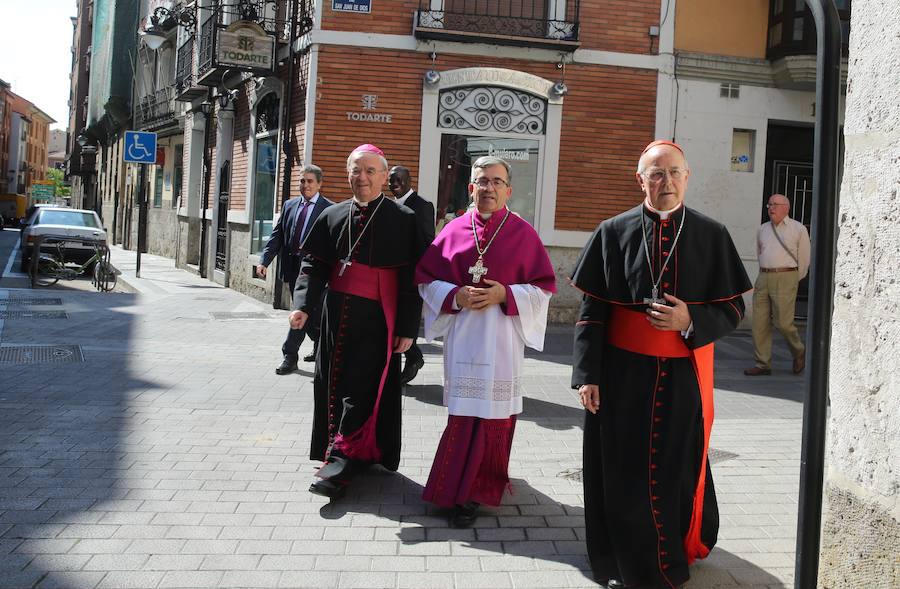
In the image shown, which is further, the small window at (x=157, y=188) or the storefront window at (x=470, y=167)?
the small window at (x=157, y=188)

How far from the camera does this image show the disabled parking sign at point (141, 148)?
18703mm

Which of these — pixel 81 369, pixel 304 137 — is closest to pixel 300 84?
pixel 304 137

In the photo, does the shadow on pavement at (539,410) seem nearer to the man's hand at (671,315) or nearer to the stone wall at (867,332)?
the man's hand at (671,315)

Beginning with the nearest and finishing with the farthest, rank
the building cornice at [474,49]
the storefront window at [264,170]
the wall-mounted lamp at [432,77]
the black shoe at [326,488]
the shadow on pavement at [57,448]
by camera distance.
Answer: the shadow on pavement at [57,448], the black shoe at [326,488], the wall-mounted lamp at [432,77], the building cornice at [474,49], the storefront window at [264,170]

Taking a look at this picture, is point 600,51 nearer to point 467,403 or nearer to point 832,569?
point 467,403

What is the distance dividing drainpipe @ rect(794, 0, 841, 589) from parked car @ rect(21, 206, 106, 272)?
54.9 ft

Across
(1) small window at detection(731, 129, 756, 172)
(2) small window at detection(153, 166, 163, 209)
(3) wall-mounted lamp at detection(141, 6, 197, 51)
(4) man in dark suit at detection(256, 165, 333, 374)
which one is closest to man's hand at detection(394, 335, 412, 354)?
(4) man in dark suit at detection(256, 165, 333, 374)

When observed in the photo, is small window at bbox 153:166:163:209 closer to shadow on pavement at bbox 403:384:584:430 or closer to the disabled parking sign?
the disabled parking sign

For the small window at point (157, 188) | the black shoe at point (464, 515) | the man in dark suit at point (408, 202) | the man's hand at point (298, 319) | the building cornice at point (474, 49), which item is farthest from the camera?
the small window at point (157, 188)

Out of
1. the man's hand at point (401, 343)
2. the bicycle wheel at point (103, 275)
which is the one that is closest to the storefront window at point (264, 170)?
the bicycle wheel at point (103, 275)

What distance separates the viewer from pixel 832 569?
329 cm

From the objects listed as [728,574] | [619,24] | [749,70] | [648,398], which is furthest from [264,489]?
[749,70]

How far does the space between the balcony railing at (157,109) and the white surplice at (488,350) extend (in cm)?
2269

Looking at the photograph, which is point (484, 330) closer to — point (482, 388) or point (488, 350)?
point (488, 350)
